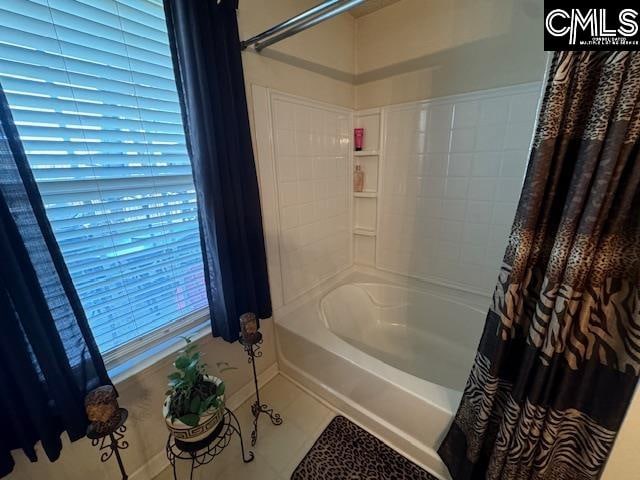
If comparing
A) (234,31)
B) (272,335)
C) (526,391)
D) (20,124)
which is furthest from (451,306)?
(20,124)

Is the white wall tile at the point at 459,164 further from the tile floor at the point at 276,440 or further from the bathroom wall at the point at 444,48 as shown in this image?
the tile floor at the point at 276,440

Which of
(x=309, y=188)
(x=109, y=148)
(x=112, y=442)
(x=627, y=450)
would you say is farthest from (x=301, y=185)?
(x=627, y=450)

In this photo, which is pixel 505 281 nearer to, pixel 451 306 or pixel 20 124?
pixel 451 306

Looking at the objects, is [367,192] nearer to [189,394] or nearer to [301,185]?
[301,185]

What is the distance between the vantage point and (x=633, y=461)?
2.10 ft

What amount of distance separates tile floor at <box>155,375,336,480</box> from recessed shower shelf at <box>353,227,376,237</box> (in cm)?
124

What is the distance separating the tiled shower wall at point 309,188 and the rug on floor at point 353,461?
79 cm

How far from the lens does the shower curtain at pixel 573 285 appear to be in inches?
22.8

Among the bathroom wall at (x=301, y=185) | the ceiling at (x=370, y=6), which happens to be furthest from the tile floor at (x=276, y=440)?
the ceiling at (x=370, y=6)

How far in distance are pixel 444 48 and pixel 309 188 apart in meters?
1.16

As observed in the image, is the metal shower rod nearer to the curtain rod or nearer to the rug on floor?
the curtain rod

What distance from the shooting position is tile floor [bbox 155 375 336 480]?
115cm

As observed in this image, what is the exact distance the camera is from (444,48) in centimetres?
148

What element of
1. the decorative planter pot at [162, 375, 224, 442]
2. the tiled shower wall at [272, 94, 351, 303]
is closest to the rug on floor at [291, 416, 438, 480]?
the decorative planter pot at [162, 375, 224, 442]
